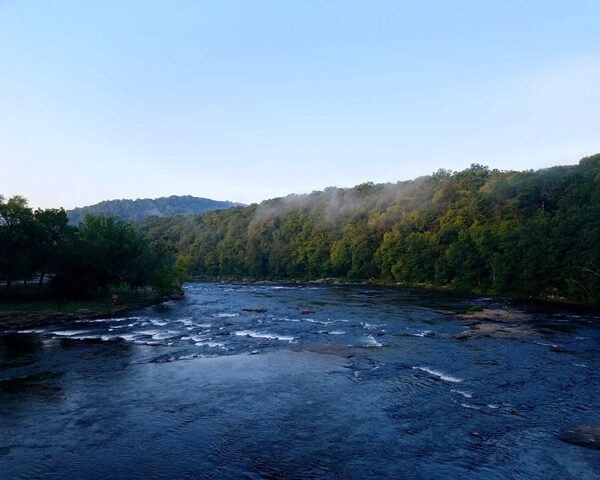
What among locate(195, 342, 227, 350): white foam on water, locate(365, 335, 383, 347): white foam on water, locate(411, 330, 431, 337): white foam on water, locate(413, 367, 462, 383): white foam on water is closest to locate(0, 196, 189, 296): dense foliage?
locate(195, 342, 227, 350): white foam on water

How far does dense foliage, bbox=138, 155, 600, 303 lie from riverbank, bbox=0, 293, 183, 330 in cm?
4193

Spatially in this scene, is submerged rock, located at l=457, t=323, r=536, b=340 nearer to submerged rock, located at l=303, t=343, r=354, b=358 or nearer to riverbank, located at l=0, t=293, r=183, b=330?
submerged rock, located at l=303, t=343, r=354, b=358

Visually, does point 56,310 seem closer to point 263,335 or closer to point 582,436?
point 263,335

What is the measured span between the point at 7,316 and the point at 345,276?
97.0 m

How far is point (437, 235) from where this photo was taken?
306ft

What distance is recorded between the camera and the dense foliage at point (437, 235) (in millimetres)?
→ 56031

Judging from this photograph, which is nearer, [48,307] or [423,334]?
[423,334]

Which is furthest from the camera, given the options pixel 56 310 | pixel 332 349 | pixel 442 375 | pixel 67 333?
pixel 56 310

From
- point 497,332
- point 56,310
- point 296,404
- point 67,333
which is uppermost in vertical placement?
point 56,310

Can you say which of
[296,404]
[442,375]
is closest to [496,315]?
[442,375]

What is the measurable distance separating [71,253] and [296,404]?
149 feet

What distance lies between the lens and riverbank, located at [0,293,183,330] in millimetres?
39803

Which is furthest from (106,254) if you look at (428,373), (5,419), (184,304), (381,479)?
(381,479)

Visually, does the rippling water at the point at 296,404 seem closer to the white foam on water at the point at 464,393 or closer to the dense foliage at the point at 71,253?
the white foam on water at the point at 464,393
